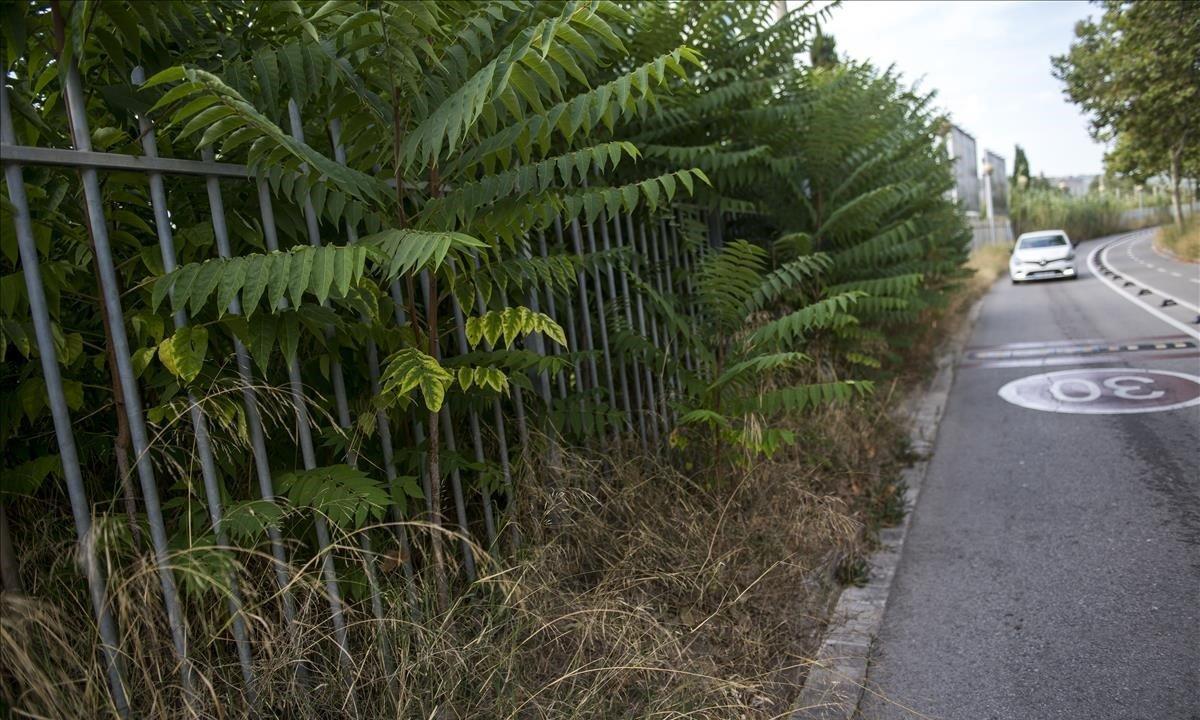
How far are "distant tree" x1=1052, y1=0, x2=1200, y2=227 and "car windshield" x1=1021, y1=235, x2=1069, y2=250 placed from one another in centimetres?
459

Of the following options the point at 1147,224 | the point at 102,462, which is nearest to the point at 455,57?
the point at 102,462

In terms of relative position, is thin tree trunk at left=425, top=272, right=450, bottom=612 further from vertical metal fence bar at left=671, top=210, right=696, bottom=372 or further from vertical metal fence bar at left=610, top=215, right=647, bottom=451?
vertical metal fence bar at left=671, top=210, right=696, bottom=372

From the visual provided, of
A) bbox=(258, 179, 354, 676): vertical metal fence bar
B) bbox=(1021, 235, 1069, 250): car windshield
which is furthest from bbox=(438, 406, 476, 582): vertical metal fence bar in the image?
bbox=(1021, 235, 1069, 250): car windshield

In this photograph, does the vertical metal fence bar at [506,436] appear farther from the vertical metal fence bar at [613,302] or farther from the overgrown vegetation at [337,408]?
the vertical metal fence bar at [613,302]

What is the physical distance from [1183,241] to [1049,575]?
Answer: 3066cm

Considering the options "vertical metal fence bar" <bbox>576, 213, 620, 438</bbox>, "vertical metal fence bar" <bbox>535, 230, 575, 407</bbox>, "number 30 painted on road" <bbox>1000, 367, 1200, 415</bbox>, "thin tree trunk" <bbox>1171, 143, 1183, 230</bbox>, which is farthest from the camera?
"thin tree trunk" <bbox>1171, 143, 1183, 230</bbox>

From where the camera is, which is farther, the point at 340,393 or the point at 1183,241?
the point at 1183,241

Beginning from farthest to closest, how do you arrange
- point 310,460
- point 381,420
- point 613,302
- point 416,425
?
point 613,302 → point 416,425 → point 381,420 → point 310,460

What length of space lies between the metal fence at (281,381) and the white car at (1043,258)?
2509 centimetres

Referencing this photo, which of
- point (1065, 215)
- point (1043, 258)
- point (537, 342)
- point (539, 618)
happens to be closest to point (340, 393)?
point (539, 618)

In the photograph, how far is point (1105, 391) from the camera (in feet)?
27.2

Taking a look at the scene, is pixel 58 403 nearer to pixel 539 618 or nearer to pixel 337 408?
pixel 337 408

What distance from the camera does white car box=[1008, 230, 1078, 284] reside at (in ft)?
83.5

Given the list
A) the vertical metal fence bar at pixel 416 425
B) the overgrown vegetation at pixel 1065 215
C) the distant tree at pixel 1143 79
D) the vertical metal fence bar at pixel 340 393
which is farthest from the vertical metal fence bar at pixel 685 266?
the overgrown vegetation at pixel 1065 215
